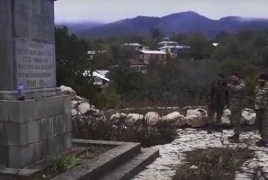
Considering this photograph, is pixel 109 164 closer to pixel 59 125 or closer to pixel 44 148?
pixel 44 148

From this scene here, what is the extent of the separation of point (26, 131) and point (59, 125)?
1069mm

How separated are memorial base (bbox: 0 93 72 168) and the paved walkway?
1.52 meters

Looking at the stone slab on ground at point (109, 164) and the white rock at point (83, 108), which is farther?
the white rock at point (83, 108)

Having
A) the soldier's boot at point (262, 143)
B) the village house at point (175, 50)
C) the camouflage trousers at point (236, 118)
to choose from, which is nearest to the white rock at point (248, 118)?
the camouflage trousers at point (236, 118)

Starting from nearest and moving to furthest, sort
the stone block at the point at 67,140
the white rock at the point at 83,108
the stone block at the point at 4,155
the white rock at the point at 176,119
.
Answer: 1. the stone block at the point at 4,155
2. the stone block at the point at 67,140
3. the white rock at the point at 176,119
4. the white rock at the point at 83,108

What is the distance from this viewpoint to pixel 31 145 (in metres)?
6.56

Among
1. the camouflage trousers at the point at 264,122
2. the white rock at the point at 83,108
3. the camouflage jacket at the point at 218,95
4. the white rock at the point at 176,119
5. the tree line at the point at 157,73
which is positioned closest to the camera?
the camouflage trousers at the point at 264,122

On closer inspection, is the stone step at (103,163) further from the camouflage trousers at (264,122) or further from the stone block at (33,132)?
the camouflage trousers at (264,122)

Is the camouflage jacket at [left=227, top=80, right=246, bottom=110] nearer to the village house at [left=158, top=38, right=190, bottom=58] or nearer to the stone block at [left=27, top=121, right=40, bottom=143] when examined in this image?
the stone block at [left=27, top=121, right=40, bottom=143]

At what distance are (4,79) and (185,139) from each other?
18.0 ft

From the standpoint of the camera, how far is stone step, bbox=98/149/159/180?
6.77 metres

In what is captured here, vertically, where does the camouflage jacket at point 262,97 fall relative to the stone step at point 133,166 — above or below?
above

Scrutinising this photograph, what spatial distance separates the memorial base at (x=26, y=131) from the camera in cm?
637

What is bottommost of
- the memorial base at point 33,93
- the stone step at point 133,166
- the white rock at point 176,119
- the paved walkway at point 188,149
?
the paved walkway at point 188,149
